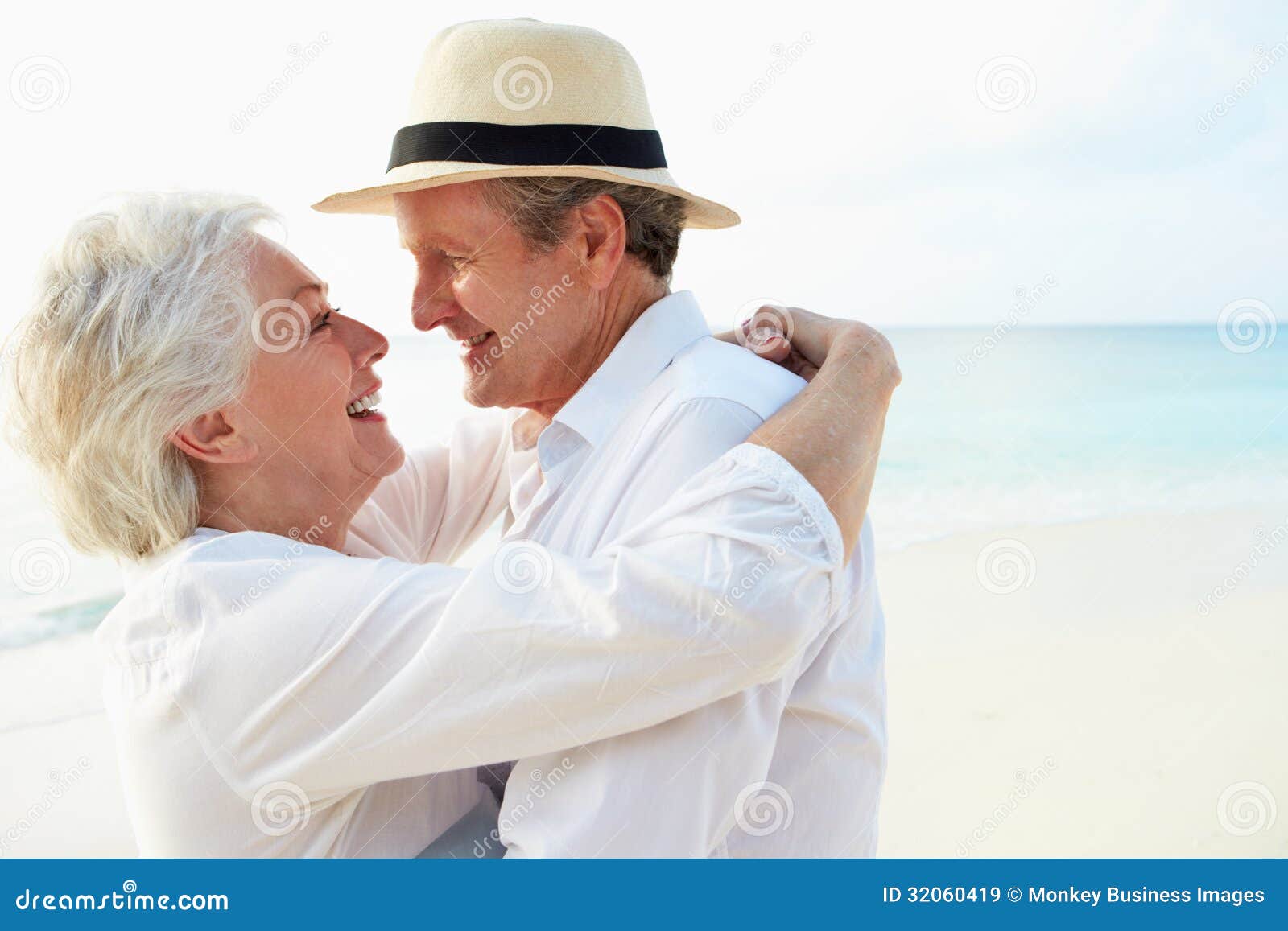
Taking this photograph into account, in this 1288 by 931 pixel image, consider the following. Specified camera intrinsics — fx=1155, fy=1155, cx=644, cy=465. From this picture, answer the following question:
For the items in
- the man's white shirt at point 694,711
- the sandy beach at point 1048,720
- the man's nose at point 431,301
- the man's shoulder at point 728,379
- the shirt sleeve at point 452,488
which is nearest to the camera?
the man's white shirt at point 694,711

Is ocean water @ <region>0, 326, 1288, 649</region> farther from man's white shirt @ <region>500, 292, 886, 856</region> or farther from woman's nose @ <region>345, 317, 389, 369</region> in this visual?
man's white shirt @ <region>500, 292, 886, 856</region>

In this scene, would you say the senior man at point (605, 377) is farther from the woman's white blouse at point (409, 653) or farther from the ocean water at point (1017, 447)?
the ocean water at point (1017, 447)

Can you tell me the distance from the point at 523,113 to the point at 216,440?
0.82 meters

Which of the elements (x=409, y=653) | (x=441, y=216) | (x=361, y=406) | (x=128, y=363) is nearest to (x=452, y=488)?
(x=361, y=406)

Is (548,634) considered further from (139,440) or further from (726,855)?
(139,440)

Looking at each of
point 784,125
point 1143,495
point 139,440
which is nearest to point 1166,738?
point 139,440

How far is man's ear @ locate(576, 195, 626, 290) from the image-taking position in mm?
2213

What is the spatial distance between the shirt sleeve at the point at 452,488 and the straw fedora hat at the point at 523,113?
687 mm

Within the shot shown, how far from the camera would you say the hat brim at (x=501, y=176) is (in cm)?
213

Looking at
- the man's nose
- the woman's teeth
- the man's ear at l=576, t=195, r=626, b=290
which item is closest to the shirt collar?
the man's ear at l=576, t=195, r=626, b=290

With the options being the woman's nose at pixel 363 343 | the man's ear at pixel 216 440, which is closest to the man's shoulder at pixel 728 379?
the woman's nose at pixel 363 343

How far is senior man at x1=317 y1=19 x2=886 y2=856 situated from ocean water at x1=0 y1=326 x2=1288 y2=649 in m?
0.72

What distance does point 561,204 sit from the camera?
2191 millimetres

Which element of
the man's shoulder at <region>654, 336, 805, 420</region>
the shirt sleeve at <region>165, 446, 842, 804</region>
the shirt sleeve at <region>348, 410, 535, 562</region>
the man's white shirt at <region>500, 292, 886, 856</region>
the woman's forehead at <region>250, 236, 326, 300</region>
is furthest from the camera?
the shirt sleeve at <region>348, 410, 535, 562</region>
